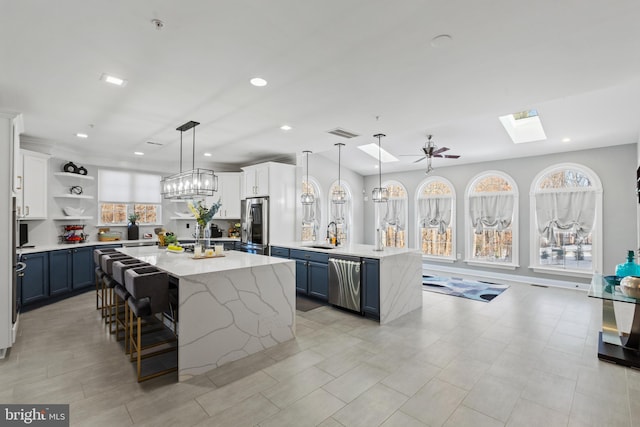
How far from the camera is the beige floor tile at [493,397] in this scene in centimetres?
223

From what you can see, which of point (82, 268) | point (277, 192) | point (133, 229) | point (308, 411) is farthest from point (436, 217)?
point (82, 268)

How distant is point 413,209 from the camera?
840 centimetres

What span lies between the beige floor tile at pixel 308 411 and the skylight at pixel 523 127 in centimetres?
507

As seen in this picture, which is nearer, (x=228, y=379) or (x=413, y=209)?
(x=228, y=379)

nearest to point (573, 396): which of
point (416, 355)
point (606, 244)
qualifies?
point (416, 355)

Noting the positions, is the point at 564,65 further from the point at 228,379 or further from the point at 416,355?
the point at 228,379

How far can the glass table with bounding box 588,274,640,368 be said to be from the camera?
2867mm

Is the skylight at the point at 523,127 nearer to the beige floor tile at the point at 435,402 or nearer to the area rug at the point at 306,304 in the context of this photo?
the area rug at the point at 306,304

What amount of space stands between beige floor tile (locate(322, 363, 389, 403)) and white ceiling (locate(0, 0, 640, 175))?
268 cm

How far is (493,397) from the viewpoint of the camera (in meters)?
2.40

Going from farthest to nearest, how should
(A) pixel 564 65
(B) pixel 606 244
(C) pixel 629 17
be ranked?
(B) pixel 606 244, (A) pixel 564 65, (C) pixel 629 17

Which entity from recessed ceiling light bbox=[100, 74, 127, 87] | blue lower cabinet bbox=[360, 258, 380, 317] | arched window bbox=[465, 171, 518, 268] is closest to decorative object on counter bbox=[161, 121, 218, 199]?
recessed ceiling light bbox=[100, 74, 127, 87]

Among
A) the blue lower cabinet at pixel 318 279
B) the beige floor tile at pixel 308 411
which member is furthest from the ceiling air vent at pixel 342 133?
the beige floor tile at pixel 308 411

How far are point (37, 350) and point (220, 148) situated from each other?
12.8ft
